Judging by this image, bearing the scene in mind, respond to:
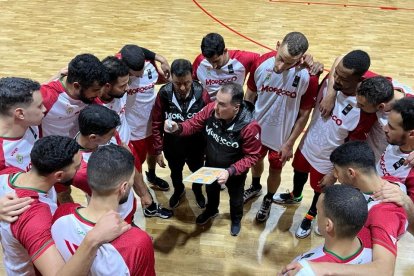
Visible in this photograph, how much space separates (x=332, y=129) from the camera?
3.48m

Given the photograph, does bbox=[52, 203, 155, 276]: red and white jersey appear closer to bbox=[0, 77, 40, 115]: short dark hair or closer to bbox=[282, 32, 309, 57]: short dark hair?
bbox=[0, 77, 40, 115]: short dark hair

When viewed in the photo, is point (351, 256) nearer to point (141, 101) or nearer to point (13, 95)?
point (13, 95)

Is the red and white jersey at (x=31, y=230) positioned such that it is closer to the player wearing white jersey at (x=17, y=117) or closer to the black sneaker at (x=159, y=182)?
the player wearing white jersey at (x=17, y=117)

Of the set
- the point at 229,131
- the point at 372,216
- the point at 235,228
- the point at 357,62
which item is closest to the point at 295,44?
the point at 357,62

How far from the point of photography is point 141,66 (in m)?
3.58

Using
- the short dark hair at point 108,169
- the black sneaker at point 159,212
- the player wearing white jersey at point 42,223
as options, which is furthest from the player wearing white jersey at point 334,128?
the player wearing white jersey at point 42,223

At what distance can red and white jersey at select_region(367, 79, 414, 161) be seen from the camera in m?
3.15

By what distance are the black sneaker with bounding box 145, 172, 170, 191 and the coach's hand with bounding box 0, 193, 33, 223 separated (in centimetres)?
247

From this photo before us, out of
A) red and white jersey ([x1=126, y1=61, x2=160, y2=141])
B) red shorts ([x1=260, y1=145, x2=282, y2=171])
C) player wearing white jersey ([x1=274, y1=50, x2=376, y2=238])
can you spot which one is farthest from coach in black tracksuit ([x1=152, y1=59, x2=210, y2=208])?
player wearing white jersey ([x1=274, y1=50, x2=376, y2=238])

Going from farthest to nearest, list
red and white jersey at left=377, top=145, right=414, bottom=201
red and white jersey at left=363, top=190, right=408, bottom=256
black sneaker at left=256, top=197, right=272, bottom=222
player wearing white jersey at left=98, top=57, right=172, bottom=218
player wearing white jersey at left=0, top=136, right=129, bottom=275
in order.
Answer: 1. black sneaker at left=256, top=197, right=272, bottom=222
2. player wearing white jersey at left=98, top=57, right=172, bottom=218
3. red and white jersey at left=377, top=145, right=414, bottom=201
4. red and white jersey at left=363, top=190, right=408, bottom=256
5. player wearing white jersey at left=0, top=136, right=129, bottom=275

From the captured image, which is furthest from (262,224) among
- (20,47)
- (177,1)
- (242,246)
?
(177,1)

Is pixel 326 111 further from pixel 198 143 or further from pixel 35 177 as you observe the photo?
pixel 35 177

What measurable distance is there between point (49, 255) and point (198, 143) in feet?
6.95

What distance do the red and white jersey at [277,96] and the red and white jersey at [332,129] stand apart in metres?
0.17
